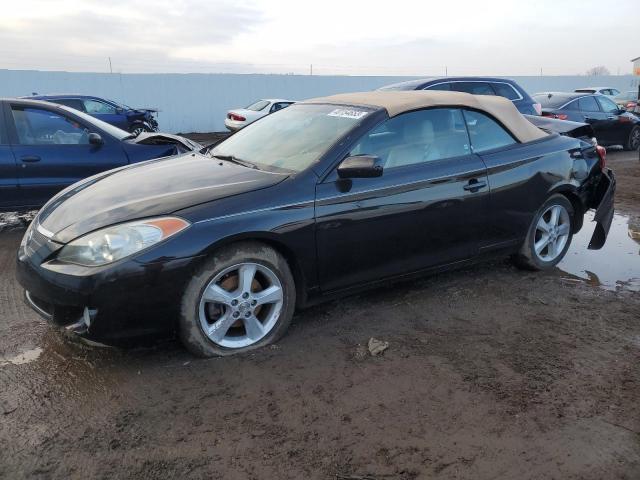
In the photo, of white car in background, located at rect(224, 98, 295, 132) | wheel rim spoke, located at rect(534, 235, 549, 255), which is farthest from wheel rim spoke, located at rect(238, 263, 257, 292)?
white car in background, located at rect(224, 98, 295, 132)

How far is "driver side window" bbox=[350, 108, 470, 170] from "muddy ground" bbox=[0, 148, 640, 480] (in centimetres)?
109

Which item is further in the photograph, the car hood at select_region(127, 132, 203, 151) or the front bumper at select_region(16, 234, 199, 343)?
the car hood at select_region(127, 132, 203, 151)

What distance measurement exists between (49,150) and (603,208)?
565cm

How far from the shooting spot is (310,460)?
242 cm

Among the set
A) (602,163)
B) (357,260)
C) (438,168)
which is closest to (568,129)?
(602,163)

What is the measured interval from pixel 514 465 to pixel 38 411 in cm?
228

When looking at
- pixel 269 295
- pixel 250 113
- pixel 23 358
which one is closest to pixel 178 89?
pixel 250 113

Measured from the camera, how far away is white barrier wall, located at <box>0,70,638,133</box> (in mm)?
19656

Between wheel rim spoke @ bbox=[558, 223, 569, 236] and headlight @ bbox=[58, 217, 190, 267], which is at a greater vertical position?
headlight @ bbox=[58, 217, 190, 267]

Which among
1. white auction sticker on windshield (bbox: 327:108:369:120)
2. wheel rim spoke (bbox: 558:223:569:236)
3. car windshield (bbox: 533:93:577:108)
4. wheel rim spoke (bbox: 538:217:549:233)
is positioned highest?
white auction sticker on windshield (bbox: 327:108:369:120)

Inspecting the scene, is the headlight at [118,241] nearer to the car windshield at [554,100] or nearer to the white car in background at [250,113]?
the car windshield at [554,100]

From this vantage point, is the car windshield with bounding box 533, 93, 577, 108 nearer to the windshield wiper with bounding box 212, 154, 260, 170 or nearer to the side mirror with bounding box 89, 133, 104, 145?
the side mirror with bounding box 89, 133, 104, 145

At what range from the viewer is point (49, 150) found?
239 inches

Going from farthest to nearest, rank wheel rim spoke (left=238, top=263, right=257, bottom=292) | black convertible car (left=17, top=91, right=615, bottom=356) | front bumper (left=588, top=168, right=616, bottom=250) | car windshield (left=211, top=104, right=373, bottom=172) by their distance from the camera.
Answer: front bumper (left=588, top=168, right=616, bottom=250) < car windshield (left=211, top=104, right=373, bottom=172) < wheel rim spoke (left=238, top=263, right=257, bottom=292) < black convertible car (left=17, top=91, right=615, bottom=356)
